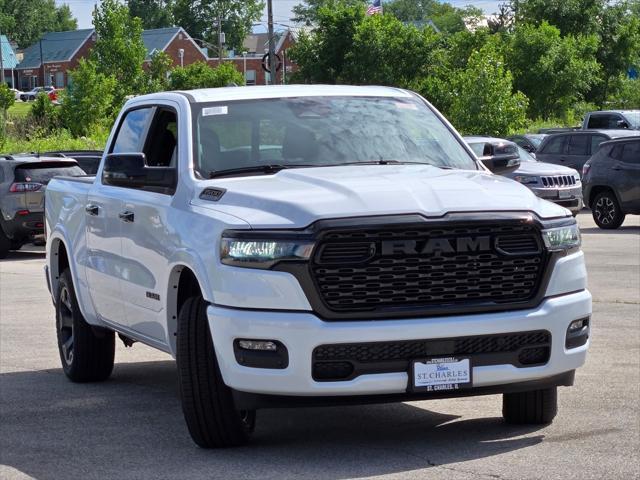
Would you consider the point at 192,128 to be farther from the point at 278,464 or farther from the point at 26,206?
the point at 26,206

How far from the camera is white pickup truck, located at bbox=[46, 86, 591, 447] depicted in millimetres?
6848

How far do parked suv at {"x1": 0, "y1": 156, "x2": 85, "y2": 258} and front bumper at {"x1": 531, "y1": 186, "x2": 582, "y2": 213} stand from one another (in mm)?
8759

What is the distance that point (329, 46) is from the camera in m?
69.8

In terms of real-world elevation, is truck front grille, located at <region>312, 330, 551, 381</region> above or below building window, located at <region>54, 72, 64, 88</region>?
above

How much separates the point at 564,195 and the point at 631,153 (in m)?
1.66

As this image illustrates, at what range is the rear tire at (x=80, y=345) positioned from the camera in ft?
33.1

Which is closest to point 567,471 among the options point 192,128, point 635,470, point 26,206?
point 635,470

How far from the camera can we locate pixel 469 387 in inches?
276

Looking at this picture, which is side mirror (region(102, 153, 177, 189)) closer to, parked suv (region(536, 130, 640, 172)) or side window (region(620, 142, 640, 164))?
side window (region(620, 142, 640, 164))

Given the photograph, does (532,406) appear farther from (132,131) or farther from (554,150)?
(554,150)

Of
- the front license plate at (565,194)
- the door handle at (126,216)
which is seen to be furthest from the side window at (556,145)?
the door handle at (126,216)

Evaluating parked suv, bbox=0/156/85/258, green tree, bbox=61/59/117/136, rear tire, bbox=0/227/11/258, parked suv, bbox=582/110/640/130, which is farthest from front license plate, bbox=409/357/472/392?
green tree, bbox=61/59/117/136

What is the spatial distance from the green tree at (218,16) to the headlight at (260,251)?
5964 inches

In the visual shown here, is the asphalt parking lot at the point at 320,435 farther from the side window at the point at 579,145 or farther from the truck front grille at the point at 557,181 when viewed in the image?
the side window at the point at 579,145
